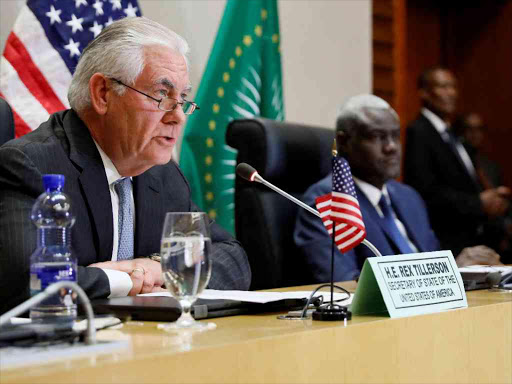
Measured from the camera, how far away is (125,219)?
210 centimetres

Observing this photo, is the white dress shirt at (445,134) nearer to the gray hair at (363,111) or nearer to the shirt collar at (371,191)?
the gray hair at (363,111)

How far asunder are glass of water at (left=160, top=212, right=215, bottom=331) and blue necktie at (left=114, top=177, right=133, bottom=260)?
2.74 ft

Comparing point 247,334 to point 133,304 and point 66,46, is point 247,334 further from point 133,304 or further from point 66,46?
point 66,46

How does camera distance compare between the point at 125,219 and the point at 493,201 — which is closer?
the point at 125,219

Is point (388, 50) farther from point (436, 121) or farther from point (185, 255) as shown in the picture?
point (185, 255)

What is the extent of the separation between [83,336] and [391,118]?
98.2 inches

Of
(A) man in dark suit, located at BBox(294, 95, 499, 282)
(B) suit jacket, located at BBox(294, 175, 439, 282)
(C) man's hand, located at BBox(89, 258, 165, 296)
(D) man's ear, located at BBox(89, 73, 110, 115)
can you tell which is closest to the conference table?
(C) man's hand, located at BBox(89, 258, 165, 296)

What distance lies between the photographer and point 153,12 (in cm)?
349

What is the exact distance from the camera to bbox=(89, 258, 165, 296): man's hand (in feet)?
5.90

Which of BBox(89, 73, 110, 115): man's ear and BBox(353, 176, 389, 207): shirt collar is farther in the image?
BBox(353, 176, 389, 207): shirt collar

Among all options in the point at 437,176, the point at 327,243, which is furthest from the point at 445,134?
the point at 327,243

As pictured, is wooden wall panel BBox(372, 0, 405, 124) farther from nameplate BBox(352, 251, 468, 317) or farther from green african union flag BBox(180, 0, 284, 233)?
nameplate BBox(352, 251, 468, 317)

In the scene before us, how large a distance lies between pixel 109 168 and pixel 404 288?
37.2 inches

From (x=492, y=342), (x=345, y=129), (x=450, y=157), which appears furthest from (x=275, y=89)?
(x=492, y=342)
